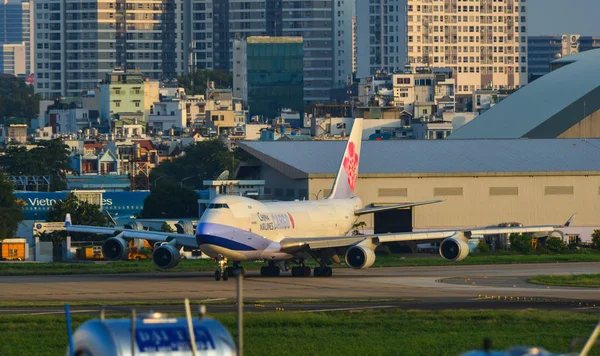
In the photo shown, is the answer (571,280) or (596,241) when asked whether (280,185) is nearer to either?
(596,241)

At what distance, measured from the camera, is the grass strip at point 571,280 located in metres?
58.7

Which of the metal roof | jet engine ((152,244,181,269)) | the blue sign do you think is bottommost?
jet engine ((152,244,181,269))

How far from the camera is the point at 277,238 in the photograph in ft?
208

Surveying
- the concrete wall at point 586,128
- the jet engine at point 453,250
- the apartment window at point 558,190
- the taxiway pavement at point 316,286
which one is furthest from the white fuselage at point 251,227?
the concrete wall at point 586,128

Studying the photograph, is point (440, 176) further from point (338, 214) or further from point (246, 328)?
point (246, 328)

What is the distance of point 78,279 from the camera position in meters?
64.9

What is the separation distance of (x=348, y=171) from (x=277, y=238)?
13185 millimetres

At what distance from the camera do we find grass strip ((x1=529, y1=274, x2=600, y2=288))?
2311 inches

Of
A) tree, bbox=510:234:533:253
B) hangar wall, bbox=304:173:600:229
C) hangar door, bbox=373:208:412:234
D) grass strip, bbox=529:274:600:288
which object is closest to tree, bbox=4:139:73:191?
hangar door, bbox=373:208:412:234

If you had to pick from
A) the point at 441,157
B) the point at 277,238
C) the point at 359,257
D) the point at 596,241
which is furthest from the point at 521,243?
the point at 277,238

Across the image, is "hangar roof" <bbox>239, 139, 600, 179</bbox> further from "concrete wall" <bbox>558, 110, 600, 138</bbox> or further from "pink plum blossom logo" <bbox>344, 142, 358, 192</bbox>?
"pink plum blossom logo" <bbox>344, 142, 358, 192</bbox>

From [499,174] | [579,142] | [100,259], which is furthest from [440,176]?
[100,259]

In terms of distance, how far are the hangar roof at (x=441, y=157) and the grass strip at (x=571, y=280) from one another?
37507mm

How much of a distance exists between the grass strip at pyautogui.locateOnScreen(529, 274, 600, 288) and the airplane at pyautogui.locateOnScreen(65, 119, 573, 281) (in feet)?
11.6
